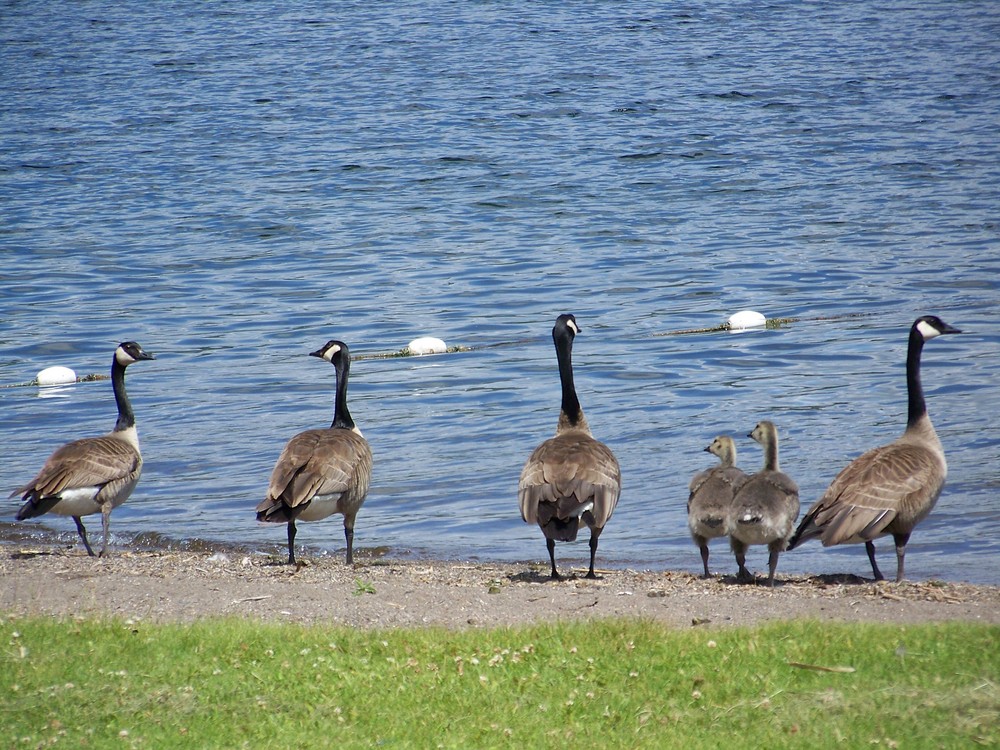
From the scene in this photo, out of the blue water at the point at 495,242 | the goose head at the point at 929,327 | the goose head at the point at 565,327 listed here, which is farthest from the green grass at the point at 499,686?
the goose head at the point at 565,327

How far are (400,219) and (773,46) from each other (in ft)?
75.7

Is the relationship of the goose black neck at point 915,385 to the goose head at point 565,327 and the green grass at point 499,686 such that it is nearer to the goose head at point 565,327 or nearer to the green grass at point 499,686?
the goose head at point 565,327

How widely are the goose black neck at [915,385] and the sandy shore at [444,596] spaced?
4.99ft

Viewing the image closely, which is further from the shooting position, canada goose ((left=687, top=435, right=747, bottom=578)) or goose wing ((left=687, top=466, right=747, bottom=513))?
goose wing ((left=687, top=466, right=747, bottom=513))

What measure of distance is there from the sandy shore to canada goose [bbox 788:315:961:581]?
0.38 meters

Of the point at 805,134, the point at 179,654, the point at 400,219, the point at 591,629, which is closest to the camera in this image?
the point at 179,654

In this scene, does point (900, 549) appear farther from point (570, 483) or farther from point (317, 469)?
point (317, 469)

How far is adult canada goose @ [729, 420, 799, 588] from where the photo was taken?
902cm

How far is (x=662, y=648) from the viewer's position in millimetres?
7203

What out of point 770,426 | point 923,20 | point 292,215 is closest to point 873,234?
point 292,215

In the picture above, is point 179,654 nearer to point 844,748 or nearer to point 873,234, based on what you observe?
point 844,748

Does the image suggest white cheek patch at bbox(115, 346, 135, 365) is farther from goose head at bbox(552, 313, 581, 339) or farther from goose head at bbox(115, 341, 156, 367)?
goose head at bbox(552, 313, 581, 339)

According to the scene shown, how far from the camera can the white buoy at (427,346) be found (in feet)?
68.0

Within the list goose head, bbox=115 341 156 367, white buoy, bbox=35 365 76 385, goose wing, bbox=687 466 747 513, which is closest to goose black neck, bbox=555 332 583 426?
goose wing, bbox=687 466 747 513
